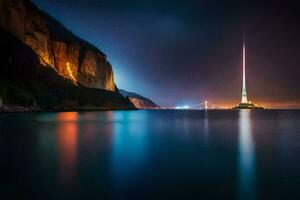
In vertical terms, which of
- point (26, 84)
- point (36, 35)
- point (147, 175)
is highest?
point (36, 35)

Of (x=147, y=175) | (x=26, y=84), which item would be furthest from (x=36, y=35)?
(x=147, y=175)

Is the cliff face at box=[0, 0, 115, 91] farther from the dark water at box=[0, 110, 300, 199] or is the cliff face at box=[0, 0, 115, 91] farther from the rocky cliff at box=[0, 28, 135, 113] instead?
the dark water at box=[0, 110, 300, 199]

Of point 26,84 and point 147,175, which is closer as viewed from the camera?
point 147,175

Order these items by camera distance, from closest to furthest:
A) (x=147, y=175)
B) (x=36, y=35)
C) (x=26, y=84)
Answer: (x=147, y=175)
(x=26, y=84)
(x=36, y=35)

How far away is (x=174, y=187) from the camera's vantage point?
12.7 metres

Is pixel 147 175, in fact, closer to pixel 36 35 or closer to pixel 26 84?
pixel 26 84

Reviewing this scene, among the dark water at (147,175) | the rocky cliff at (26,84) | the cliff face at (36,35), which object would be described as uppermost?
the cliff face at (36,35)

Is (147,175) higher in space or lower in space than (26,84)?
lower

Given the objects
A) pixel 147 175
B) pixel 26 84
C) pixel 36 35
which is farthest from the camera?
pixel 36 35

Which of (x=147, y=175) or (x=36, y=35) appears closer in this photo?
(x=147, y=175)

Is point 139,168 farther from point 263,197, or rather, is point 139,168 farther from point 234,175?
point 263,197

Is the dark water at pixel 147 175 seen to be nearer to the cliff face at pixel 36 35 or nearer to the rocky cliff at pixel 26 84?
the rocky cliff at pixel 26 84

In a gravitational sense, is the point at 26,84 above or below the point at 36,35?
below

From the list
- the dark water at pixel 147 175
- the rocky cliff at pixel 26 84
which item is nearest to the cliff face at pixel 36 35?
the rocky cliff at pixel 26 84
